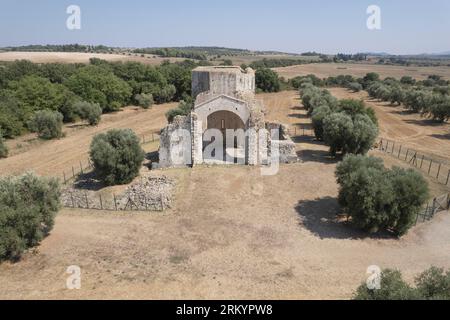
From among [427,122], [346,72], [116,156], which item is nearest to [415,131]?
[427,122]

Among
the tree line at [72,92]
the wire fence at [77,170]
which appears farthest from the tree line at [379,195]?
the tree line at [72,92]

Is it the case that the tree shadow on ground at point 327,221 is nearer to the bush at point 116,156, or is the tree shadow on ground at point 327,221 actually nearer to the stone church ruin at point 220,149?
the stone church ruin at point 220,149

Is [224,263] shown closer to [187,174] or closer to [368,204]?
[368,204]

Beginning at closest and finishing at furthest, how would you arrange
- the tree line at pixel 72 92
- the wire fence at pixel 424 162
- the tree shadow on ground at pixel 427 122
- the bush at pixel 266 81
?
the wire fence at pixel 424 162
the tree line at pixel 72 92
the tree shadow on ground at pixel 427 122
the bush at pixel 266 81

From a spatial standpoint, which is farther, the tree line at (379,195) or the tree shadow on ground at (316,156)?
the tree shadow on ground at (316,156)
